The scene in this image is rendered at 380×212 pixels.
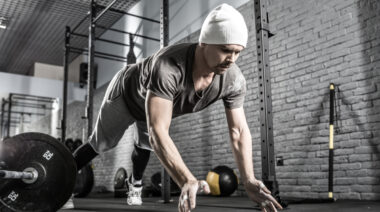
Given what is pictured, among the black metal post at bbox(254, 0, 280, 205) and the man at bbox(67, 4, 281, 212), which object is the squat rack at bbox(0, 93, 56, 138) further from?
the man at bbox(67, 4, 281, 212)

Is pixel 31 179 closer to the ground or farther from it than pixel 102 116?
closer to the ground

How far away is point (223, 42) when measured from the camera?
124cm

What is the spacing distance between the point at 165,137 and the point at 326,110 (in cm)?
256

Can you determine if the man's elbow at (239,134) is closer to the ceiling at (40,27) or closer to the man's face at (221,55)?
the man's face at (221,55)

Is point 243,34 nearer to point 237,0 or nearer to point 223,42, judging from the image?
point 223,42

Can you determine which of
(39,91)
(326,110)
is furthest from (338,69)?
(39,91)

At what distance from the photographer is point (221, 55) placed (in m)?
1.27

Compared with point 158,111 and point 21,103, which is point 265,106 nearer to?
point 158,111

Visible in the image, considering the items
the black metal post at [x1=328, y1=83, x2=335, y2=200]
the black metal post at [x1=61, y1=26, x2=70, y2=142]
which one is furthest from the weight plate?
A: the black metal post at [x1=61, y1=26, x2=70, y2=142]

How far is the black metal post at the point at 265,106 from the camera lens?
2.45m

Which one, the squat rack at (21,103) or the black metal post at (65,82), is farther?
the squat rack at (21,103)

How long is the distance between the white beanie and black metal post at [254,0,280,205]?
1.30 metres

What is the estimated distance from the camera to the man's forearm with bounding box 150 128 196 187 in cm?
115

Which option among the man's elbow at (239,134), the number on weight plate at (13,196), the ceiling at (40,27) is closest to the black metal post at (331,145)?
the man's elbow at (239,134)
